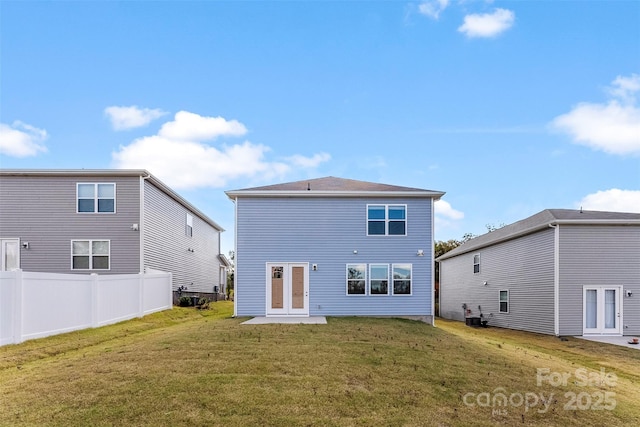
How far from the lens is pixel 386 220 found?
51.5ft

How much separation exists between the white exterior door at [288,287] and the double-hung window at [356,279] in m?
1.58

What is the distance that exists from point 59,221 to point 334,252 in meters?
11.4

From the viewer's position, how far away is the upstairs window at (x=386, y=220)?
51.4 feet

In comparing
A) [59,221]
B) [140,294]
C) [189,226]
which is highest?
[59,221]

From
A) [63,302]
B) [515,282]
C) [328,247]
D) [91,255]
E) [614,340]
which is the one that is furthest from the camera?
[515,282]

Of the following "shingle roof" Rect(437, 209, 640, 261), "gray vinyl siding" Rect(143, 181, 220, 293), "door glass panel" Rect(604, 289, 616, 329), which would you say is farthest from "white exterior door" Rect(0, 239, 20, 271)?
"door glass panel" Rect(604, 289, 616, 329)

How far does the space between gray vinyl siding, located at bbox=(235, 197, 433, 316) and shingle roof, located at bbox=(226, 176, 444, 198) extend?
33cm

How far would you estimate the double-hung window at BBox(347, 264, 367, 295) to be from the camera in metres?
15.4

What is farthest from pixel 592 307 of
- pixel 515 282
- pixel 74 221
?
pixel 74 221

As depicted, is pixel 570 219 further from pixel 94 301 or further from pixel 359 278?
pixel 94 301

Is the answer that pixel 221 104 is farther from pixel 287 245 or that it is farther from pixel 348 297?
pixel 348 297

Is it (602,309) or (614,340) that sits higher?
(602,309)

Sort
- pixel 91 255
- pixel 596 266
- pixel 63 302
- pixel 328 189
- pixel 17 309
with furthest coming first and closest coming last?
pixel 91 255
pixel 328 189
pixel 596 266
pixel 63 302
pixel 17 309

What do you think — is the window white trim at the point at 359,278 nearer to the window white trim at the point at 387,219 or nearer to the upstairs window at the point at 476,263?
the window white trim at the point at 387,219
